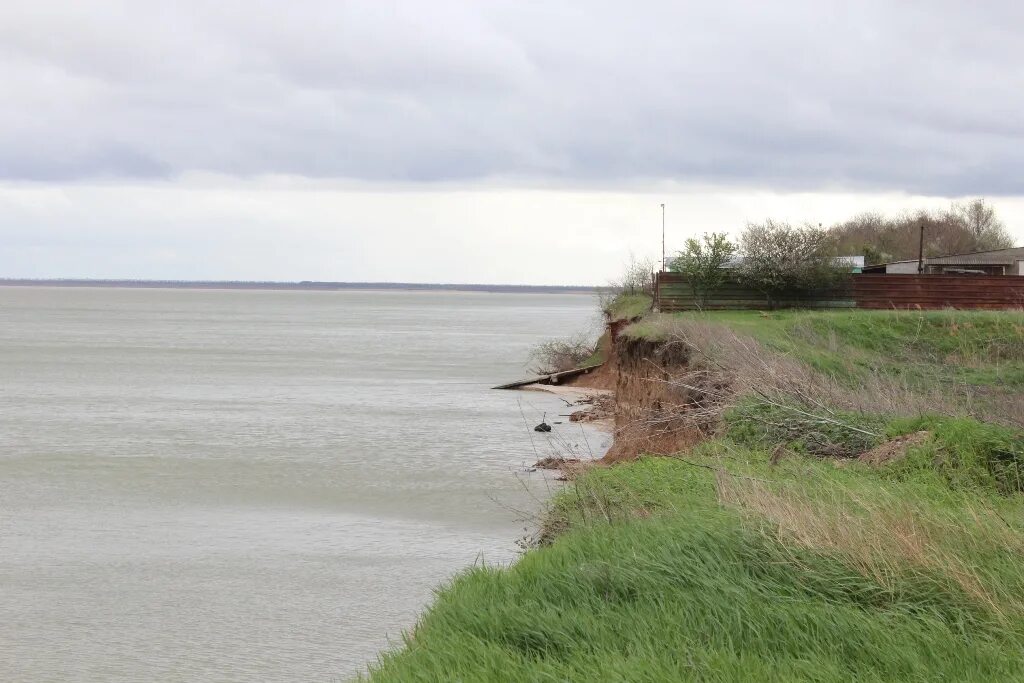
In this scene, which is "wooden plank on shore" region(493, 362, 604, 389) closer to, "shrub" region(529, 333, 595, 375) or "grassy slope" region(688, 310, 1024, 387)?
"shrub" region(529, 333, 595, 375)

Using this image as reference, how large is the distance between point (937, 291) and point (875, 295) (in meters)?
2.36

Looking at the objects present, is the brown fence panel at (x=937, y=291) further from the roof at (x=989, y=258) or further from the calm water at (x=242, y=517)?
the roof at (x=989, y=258)

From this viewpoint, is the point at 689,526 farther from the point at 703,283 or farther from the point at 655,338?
the point at 703,283

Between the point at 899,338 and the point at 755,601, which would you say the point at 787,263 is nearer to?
the point at 899,338

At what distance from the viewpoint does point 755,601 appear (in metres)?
8.14

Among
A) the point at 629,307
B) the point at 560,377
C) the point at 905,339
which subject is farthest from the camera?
the point at 629,307

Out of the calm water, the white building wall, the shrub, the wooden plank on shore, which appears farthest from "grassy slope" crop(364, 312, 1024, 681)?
the white building wall

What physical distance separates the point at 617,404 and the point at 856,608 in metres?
29.5

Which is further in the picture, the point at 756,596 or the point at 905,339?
the point at 905,339

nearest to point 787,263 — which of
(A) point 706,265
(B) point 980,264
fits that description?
(A) point 706,265

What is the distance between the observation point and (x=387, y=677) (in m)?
7.91

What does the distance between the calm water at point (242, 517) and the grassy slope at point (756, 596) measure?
418cm

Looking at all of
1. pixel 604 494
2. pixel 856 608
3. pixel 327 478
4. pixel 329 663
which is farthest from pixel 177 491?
pixel 856 608

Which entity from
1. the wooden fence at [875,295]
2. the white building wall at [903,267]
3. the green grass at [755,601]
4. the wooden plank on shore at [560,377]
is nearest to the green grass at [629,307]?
the wooden fence at [875,295]
